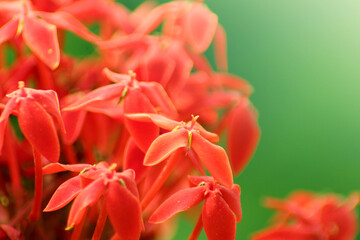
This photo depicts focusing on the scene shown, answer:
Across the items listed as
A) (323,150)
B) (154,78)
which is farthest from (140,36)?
(323,150)

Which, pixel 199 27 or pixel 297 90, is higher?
pixel 199 27

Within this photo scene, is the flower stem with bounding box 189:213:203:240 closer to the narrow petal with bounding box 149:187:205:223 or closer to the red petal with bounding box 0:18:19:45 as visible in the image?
the narrow petal with bounding box 149:187:205:223

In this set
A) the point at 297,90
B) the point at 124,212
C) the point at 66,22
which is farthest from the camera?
the point at 297,90

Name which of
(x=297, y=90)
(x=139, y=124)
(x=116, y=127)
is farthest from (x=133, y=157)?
(x=297, y=90)

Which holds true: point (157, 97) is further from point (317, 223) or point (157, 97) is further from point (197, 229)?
point (317, 223)

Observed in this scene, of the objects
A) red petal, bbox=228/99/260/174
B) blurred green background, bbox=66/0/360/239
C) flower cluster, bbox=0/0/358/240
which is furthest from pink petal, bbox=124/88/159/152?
blurred green background, bbox=66/0/360/239

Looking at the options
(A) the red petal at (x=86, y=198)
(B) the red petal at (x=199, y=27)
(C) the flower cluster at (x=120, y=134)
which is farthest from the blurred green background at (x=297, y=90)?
(A) the red petal at (x=86, y=198)
